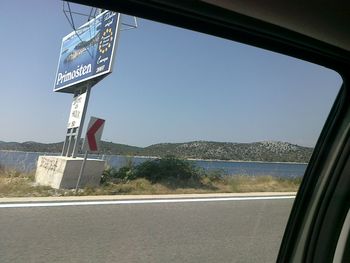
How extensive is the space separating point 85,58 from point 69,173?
461cm

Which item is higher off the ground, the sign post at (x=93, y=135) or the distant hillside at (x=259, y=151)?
the sign post at (x=93, y=135)

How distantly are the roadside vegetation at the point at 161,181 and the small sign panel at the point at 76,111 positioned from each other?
6.91ft

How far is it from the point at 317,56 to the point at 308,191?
1.97ft

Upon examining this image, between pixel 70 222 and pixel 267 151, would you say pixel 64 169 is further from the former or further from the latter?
pixel 267 151

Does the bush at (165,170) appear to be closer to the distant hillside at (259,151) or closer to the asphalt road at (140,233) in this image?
the asphalt road at (140,233)

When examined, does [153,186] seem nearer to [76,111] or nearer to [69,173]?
[69,173]

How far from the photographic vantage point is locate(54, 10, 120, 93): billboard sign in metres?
13.3

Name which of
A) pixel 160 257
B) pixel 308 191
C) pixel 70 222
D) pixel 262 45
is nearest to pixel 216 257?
pixel 160 257

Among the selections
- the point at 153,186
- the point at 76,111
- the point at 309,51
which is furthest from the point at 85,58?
the point at 309,51

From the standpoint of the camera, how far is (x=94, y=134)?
11969mm

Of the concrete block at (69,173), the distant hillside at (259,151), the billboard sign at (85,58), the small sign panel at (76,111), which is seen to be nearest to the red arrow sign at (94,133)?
the concrete block at (69,173)

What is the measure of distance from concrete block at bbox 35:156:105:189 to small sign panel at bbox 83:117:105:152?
743 mm

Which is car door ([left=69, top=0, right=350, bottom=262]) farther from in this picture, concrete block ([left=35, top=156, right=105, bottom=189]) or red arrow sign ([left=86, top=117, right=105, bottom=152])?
concrete block ([left=35, top=156, right=105, bottom=189])

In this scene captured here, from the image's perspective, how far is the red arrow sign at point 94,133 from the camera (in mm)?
11883
